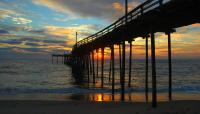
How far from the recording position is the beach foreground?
507 inches

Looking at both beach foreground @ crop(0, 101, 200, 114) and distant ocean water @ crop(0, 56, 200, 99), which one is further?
distant ocean water @ crop(0, 56, 200, 99)

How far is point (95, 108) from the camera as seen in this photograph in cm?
1523

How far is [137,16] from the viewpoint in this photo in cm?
1667

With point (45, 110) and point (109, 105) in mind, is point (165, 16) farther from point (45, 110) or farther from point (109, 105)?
point (45, 110)

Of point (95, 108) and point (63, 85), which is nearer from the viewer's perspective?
point (95, 108)

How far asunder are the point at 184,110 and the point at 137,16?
6335 millimetres

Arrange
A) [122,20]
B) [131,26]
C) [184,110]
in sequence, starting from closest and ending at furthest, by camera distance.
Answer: [184,110] < [131,26] < [122,20]

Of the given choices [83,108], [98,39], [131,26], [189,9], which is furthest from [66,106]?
[98,39]

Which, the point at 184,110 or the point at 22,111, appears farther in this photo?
the point at 22,111

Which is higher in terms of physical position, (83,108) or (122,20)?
(122,20)

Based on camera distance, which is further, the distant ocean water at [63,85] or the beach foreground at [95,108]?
the distant ocean water at [63,85]

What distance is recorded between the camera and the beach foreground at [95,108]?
12.9 m

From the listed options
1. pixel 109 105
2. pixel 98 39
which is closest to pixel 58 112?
pixel 109 105

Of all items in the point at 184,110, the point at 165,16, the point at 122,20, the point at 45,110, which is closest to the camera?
the point at 184,110
